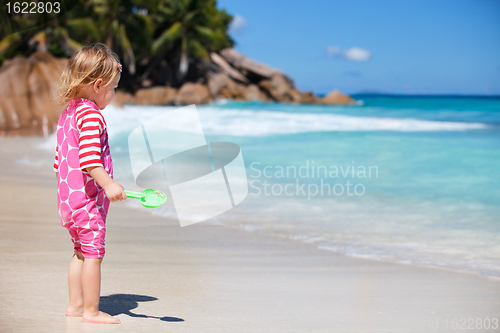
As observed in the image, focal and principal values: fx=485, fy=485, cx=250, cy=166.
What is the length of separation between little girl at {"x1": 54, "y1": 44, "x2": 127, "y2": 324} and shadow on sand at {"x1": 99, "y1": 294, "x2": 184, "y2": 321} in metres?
0.16

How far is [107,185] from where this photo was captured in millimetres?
1698

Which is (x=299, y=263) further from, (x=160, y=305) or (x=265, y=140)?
(x=265, y=140)

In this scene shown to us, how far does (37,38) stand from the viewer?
78.9ft

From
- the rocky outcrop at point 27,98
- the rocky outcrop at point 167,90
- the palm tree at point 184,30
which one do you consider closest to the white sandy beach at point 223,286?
the rocky outcrop at point 27,98

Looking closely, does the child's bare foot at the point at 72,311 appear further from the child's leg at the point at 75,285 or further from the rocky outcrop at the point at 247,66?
the rocky outcrop at the point at 247,66

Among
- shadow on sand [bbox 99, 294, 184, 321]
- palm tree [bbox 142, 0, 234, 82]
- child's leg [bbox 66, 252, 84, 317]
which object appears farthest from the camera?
palm tree [bbox 142, 0, 234, 82]

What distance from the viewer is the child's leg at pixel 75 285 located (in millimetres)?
1912

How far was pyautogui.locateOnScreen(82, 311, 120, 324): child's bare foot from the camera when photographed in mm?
1848

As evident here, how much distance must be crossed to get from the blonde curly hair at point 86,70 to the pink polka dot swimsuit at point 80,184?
64 millimetres

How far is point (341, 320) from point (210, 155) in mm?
6217

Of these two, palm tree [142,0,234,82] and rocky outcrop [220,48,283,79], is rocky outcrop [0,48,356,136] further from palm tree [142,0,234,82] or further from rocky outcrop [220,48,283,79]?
palm tree [142,0,234,82]

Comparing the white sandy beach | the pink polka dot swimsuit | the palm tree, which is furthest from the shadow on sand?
the palm tree

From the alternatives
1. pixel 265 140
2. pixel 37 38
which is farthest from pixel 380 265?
pixel 37 38

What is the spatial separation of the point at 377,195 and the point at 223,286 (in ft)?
10.6
